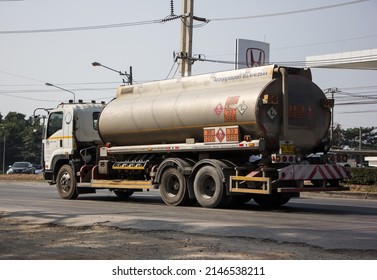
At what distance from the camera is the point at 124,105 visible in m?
17.7

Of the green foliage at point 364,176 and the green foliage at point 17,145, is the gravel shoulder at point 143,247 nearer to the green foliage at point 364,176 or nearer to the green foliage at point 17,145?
the green foliage at point 364,176

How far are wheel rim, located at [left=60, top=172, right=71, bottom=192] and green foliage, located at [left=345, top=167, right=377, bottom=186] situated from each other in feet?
42.0

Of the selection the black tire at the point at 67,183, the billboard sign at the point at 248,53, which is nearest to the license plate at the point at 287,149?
the black tire at the point at 67,183

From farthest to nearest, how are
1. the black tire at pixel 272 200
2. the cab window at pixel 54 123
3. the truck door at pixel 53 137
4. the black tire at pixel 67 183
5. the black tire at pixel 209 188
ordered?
1. the cab window at pixel 54 123
2. the truck door at pixel 53 137
3. the black tire at pixel 67 183
4. the black tire at pixel 272 200
5. the black tire at pixel 209 188

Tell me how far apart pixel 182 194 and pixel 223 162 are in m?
1.54

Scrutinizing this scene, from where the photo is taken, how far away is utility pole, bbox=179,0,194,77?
91.8 ft

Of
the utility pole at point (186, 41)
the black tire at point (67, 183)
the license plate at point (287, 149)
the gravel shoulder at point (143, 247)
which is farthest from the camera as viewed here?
the utility pole at point (186, 41)

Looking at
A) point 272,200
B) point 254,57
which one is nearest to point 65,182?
point 272,200

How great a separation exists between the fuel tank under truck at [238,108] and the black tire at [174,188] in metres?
0.95

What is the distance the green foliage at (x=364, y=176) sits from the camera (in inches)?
987

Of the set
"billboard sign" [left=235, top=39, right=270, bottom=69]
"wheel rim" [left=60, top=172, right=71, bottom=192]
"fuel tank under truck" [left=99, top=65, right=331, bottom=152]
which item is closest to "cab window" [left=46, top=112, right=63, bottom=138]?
"wheel rim" [left=60, top=172, right=71, bottom=192]

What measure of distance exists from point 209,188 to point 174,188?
1.40m

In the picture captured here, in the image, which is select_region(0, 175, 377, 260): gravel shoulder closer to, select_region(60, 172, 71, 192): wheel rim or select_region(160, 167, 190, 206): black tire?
select_region(160, 167, 190, 206): black tire

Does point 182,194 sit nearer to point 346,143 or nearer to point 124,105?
point 124,105
